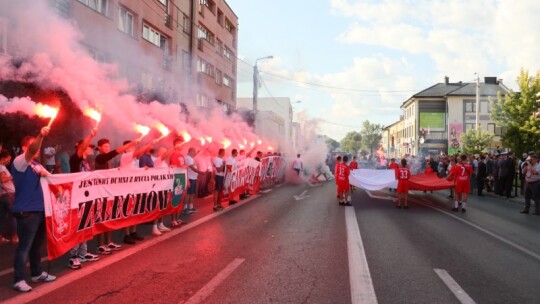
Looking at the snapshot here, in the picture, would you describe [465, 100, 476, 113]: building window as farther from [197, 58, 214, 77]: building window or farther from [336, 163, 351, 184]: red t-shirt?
[336, 163, 351, 184]: red t-shirt

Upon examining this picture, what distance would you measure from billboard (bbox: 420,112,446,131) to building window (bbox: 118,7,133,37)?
5010cm

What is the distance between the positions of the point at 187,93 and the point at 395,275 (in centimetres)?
2183

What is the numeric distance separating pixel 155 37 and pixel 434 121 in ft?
160

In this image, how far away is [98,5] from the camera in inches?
748

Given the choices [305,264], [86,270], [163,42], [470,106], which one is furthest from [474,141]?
[86,270]

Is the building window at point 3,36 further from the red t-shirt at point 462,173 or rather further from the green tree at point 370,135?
the green tree at point 370,135

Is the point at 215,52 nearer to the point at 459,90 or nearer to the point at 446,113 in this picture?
the point at 446,113

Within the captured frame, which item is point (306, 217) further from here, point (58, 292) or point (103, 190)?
point (58, 292)

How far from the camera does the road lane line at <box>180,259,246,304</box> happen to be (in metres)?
4.65

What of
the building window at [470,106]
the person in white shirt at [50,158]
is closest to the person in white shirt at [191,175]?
the person in white shirt at [50,158]

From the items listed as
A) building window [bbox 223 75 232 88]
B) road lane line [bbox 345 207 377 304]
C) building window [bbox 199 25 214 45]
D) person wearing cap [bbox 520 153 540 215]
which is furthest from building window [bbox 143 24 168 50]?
person wearing cap [bbox 520 153 540 215]

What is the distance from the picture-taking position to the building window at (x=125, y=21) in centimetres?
2095

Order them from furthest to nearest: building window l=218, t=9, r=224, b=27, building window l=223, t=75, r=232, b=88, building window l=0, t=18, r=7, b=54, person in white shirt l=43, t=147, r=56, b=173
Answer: building window l=223, t=75, r=232, b=88, building window l=218, t=9, r=224, b=27, person in white shirt l=43, t=147, r=56, b=173, building window l=0, t=18, r=7, b=54

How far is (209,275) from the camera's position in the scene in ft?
18.3
